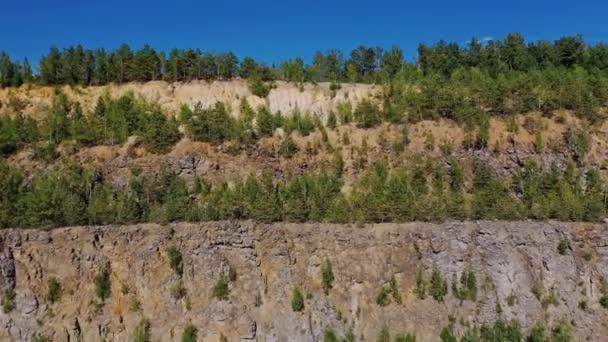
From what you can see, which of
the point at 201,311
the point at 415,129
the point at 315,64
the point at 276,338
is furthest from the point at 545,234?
the point at 315,64

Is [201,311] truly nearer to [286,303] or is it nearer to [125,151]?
[286,303]

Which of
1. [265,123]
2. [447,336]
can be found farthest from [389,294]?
[265,123]

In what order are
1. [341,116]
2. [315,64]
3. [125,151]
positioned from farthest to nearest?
1. [315,64]
2. [341,116]
3. [125,151]

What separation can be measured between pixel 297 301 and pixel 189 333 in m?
8.26

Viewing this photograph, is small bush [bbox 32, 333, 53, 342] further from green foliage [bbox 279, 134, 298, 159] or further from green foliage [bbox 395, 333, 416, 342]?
green foliage [bbox 279, 134, 298, 159]

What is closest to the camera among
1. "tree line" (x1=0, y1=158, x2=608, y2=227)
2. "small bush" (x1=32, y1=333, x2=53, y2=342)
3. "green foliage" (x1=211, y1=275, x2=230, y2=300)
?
"small bush" (x1=32, y1=333, x2=53, y2=342)

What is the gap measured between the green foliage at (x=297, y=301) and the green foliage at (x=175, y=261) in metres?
8.92

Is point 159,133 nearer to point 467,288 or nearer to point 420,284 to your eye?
point 420,284

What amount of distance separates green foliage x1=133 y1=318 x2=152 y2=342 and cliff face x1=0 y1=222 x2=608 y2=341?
0.51 m

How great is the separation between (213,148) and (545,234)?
31.4 m

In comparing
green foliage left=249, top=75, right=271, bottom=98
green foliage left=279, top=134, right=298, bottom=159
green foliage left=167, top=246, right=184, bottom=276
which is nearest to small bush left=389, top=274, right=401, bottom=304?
green foliage left=167, top=246, right=184, bottom=276

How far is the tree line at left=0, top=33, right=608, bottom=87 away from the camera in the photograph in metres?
79.2

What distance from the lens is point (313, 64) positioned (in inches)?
3593

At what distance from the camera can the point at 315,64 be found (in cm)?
9262
